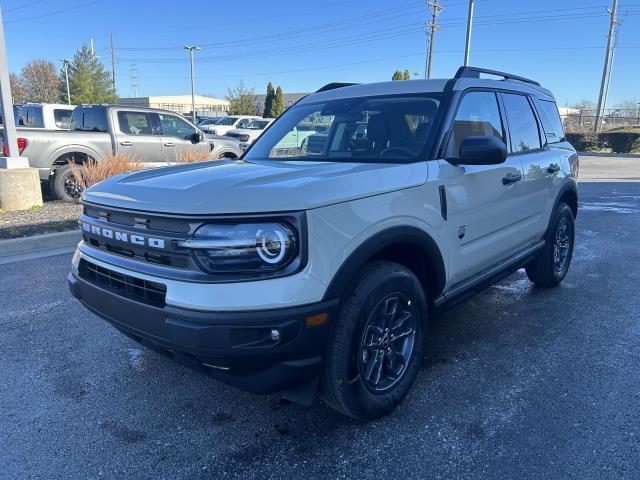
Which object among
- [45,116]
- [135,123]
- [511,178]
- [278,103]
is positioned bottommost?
[511,178]

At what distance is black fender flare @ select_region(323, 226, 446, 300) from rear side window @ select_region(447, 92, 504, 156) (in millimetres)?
701

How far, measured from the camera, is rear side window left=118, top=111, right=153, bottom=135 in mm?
10219

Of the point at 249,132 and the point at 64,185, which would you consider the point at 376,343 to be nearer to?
the point at 64,185

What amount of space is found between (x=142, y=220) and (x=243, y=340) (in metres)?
0.81

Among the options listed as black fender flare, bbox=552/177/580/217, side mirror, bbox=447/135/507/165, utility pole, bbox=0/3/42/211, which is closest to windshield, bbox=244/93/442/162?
side mirror, bbox=447/135/507/165

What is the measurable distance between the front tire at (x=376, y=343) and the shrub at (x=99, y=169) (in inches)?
262

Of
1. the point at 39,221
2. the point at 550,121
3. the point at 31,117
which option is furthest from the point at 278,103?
the point at 550,121

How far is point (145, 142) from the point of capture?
34.4 ft

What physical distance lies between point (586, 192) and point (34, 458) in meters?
13.2

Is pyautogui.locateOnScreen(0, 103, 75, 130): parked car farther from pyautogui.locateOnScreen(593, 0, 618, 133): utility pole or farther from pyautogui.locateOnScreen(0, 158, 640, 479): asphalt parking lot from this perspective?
pyautogui.locateOnScreen(593, 0, 618, 133): utility pole

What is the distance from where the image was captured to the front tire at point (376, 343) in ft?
8.14

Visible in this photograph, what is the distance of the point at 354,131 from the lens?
11.9ft

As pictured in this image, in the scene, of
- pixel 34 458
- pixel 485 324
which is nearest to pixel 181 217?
pixel 34 458

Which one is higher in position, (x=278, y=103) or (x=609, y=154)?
(x=278, y=103)
